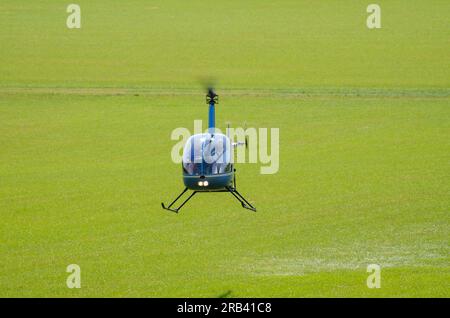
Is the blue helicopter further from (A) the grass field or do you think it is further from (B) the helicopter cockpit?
(A) the grass field

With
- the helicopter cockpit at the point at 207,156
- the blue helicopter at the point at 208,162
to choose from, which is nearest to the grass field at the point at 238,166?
the blue helicopter at the point at 208,162

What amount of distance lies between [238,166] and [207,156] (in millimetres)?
19211

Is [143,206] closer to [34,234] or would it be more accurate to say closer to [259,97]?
[34,234]

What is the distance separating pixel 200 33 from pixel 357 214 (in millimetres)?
44196

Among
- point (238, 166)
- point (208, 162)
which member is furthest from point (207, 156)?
point (238, 166)

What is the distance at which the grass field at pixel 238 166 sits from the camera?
27.4m

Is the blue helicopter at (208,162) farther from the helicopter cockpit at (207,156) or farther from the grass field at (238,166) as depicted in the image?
the grass field at (238,166)

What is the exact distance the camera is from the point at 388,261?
28.0 meters

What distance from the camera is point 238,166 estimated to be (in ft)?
133

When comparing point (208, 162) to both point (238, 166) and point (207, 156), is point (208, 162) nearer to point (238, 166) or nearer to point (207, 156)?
point (207, 156)

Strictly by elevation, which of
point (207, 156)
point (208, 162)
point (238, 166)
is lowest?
point (208, 162)

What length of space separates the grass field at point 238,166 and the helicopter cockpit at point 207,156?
4.71 m

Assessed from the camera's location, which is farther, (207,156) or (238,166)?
(238,166)
